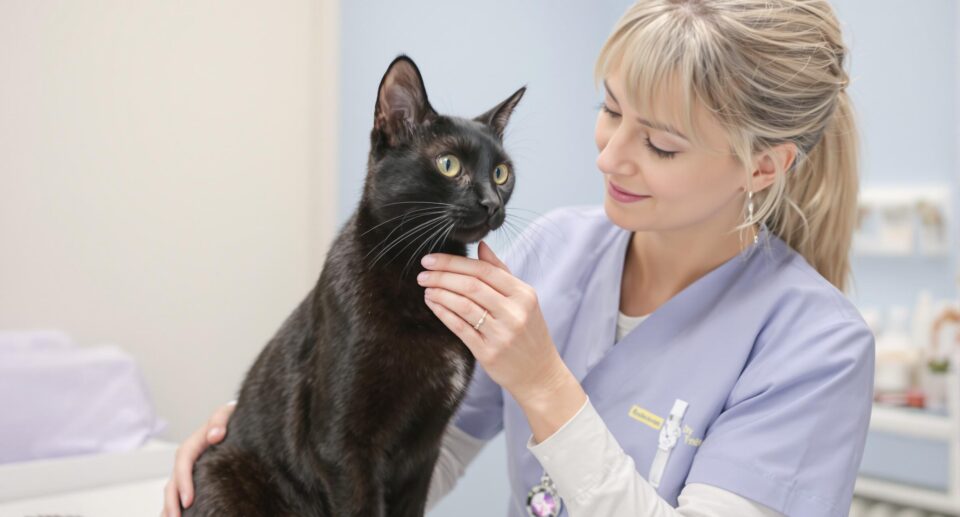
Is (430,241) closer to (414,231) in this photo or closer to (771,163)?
(414,231)

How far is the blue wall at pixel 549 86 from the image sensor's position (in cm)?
206

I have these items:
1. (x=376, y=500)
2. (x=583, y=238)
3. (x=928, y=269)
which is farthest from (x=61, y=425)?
(x=928, y=269)

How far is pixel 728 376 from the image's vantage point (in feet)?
3.46

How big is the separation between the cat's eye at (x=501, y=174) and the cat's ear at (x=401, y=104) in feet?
0.37

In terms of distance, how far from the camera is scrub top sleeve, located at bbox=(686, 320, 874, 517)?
951 millimetres

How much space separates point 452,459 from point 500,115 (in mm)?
620

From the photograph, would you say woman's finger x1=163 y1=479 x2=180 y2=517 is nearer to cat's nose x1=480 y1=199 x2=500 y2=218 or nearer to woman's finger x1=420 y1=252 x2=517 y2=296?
woman's finger x1=420 y1=252 x2=517 y2=296

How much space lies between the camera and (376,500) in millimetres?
870

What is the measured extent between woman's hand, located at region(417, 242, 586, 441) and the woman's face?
26cm

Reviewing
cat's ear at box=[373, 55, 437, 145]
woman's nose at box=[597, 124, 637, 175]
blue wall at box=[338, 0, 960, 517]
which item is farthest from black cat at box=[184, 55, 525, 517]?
blue wall at box=[338, 0, 960, 517]

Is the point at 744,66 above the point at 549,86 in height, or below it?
above

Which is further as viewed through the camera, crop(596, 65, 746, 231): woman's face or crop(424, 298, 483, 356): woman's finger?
crop(596, 65, 746, 231): woman's face

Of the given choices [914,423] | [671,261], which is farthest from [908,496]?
[671,261]

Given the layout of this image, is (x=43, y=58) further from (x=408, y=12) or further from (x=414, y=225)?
(x=414, y=225)
